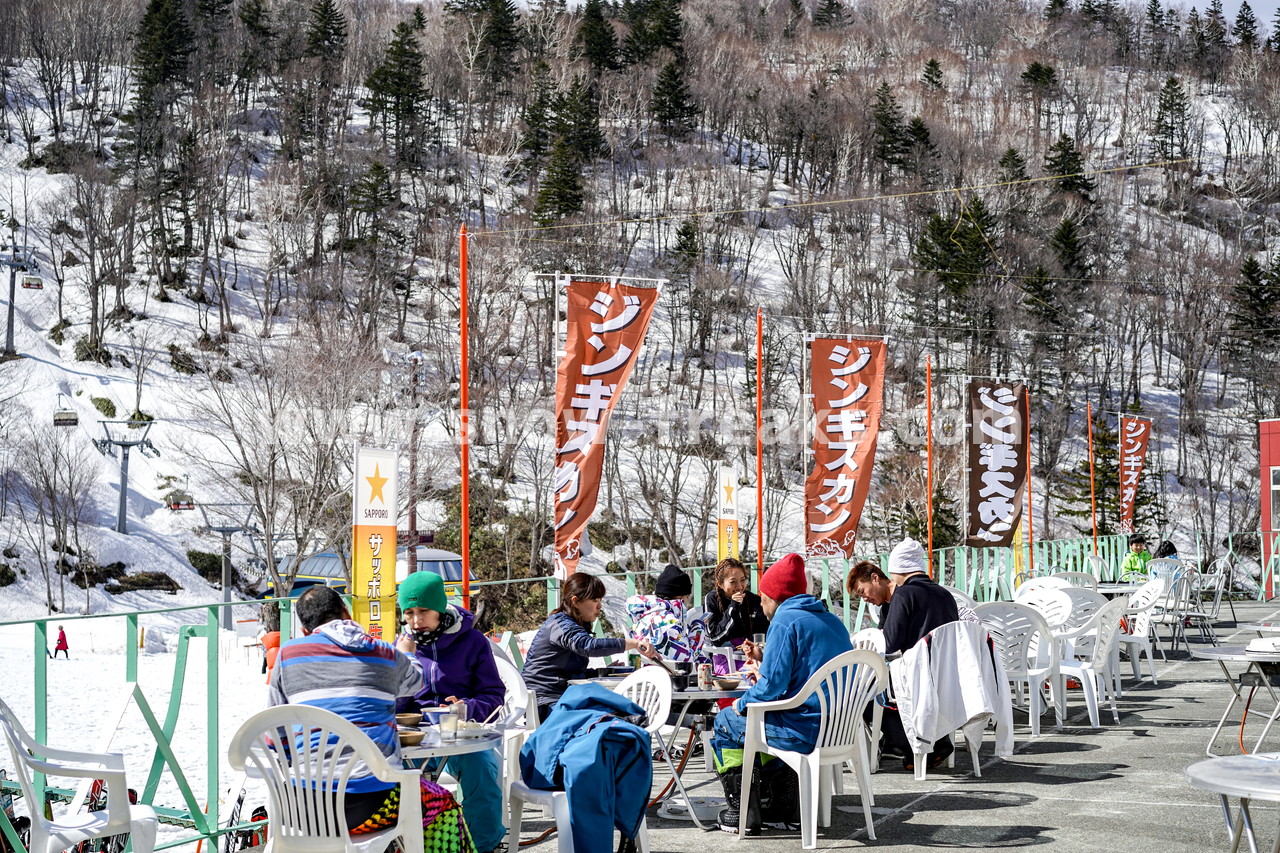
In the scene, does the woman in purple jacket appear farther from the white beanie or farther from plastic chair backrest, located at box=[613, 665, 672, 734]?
the white beanie

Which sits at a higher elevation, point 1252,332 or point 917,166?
point 917,166

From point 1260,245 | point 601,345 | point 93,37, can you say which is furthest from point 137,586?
point 1260,245

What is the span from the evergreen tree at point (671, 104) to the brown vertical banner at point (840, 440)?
5044 cm

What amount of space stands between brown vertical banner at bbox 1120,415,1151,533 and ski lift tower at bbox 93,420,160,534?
895 inches

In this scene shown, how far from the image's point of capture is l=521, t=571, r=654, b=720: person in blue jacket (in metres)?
5.34

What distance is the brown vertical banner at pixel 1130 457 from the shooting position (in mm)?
25500

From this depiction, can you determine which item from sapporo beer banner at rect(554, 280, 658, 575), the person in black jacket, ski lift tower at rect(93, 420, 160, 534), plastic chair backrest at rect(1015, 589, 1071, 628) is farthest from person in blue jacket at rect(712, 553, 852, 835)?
ski lift tower at rect(93, 420, 160, 534)

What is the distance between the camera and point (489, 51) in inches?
2377

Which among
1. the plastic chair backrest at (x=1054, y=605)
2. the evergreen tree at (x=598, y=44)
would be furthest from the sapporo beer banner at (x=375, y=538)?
the evergreen tree at (x=598, y=44)

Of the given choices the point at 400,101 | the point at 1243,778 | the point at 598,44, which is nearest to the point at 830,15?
the point at 598,44

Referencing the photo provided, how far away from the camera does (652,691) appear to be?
17.7ft

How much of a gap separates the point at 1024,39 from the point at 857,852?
85284 mm

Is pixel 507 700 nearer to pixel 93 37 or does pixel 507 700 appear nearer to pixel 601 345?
pixel 601 345

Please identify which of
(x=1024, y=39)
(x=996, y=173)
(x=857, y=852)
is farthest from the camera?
(x=1024, y=39)
